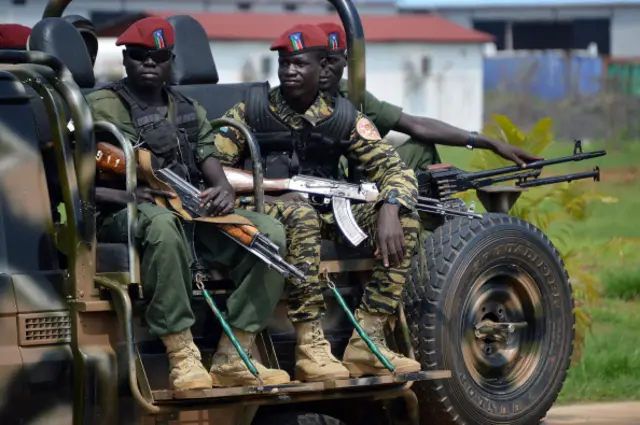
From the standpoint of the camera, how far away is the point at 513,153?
8.41 metres

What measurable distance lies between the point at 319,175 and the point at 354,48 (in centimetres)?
84

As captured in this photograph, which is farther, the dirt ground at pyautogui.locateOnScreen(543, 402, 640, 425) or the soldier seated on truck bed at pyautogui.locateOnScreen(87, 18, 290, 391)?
the dirt ground at pyautogui.locateOnScreen(543, 402, 640, 425)

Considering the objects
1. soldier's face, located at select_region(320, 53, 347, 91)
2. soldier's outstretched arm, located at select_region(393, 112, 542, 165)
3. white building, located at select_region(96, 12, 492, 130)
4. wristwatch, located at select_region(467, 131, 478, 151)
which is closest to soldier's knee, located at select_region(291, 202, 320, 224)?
soldier's face, located at select_region(320, 53, 347, 91)

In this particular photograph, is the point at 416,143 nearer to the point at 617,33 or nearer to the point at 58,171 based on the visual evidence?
the point at 58,171

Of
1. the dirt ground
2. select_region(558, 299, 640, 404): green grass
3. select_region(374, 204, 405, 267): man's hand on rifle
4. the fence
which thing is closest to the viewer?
select_region(374, 204, 405, 267): man's hand on rifle

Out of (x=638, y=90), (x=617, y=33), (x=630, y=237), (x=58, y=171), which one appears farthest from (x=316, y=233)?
(x=617, y=33)

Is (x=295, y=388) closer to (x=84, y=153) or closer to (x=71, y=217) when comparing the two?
(x=71, y=217)

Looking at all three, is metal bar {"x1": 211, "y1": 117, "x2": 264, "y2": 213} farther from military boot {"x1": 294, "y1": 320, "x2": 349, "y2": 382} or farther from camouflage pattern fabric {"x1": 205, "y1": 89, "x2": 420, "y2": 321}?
military boot {"x1": 294, "y1": 320, "x2": 349, "y2": 382}

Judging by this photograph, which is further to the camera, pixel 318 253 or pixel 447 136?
pixel 447 136

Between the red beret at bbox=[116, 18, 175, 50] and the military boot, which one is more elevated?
the red beret at bbox=[116, 18, 175, 50]

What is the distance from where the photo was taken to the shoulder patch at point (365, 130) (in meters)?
7.32

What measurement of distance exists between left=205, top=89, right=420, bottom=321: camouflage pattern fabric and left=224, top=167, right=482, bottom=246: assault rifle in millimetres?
60

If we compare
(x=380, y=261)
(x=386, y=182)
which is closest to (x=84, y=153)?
(x=380, y=261)

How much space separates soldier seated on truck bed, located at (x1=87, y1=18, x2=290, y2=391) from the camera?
241 inches
